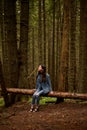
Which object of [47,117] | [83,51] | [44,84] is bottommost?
[47,117]

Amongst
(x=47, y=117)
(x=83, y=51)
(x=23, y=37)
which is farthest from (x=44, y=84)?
(x=83, y=51)

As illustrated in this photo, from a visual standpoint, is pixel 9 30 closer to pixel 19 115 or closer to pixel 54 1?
pixel 19 115

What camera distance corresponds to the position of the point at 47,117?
11133 mm

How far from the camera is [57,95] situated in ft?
42.6

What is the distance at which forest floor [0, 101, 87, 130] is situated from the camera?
388 inches

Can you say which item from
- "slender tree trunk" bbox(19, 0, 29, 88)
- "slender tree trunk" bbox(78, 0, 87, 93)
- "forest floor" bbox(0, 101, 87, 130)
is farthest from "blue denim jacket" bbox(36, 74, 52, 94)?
"slender tree trunk" bbox(78, 0, 87, 93)

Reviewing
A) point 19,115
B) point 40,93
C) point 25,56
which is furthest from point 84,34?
point 19,115

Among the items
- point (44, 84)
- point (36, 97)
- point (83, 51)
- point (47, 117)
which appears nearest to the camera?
point (47, 117)

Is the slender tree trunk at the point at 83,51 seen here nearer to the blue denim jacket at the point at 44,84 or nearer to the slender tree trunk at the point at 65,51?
the slender tree trunk at the point at 65,51

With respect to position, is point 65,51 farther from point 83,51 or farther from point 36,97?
point 36,97

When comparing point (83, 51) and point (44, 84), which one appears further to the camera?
point (83, 51)

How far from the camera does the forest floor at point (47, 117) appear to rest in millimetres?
9844

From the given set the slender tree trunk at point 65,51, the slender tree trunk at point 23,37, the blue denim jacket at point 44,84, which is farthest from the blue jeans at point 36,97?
the slender tree trunk at point 23,37

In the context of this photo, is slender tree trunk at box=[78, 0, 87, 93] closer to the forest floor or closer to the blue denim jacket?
the forest floor
